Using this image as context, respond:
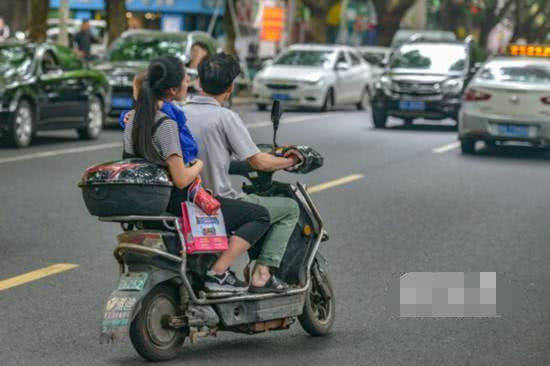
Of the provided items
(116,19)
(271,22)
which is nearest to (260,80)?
(116,19)

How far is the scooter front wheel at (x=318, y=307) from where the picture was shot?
7477 millimetres

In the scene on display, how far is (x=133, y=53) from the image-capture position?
26.7 meters

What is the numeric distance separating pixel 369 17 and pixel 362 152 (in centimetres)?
6057

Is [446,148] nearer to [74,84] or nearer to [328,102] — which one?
[74,84]

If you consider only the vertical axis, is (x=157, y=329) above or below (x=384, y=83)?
above

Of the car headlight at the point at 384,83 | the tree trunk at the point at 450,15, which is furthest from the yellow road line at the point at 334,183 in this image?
the tree trunk at the point at 450,15

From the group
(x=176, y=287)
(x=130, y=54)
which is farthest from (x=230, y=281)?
(x=130, y=54)

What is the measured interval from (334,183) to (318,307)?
29.0 feet

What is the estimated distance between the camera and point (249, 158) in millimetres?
7000

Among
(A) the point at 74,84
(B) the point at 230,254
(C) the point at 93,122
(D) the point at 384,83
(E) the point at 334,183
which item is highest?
(B) the point at 230,254

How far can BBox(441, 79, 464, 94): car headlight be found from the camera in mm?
27812

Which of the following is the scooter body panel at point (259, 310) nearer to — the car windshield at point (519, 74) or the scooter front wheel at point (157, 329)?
the scooter front wheel at point (157, 329)

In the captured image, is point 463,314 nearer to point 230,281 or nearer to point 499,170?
point 230,281

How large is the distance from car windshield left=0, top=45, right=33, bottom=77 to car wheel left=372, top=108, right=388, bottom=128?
8881mm
